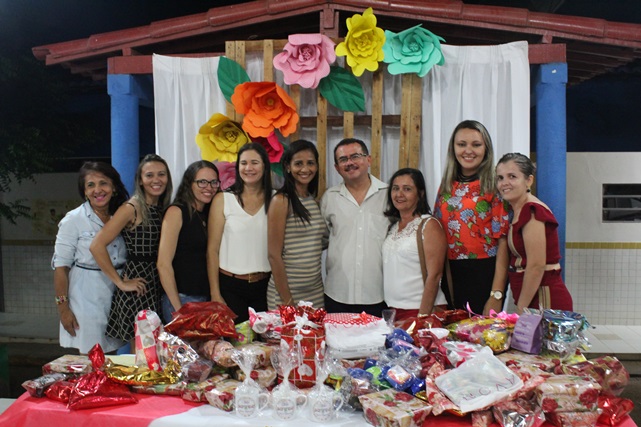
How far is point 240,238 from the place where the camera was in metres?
2.71

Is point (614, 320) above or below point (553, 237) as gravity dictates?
below

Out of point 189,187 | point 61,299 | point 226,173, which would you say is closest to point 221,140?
point 226,173

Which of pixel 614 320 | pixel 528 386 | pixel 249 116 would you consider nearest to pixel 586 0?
pixel 614 320

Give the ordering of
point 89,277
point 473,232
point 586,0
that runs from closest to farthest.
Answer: point 473,232 < point 89,277 < point 586,0

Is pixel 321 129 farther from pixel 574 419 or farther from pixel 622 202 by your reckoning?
pixel 622 202

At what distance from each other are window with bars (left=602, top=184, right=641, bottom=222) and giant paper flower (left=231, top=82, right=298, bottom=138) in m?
3.94

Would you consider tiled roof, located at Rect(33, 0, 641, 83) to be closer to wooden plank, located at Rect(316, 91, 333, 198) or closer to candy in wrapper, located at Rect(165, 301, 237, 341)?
wooden plank, located at Rect(316, 91, 333, 198)

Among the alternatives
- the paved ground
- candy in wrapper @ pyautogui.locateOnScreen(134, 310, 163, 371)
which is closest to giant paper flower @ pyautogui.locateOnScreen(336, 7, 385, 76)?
candy in wrapper @ pyautogui.locateOnScreen(134, 310, 163, 371)

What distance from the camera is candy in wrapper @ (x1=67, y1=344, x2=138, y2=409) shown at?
1642 millimetres

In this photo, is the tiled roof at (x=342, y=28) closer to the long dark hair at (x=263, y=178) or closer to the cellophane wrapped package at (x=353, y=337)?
the long dark hair at (x=263, y=178)

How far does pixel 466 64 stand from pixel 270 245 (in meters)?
1.82

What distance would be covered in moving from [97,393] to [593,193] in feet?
17.6

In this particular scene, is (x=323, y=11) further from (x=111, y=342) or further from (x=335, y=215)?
(x=111, y=342)

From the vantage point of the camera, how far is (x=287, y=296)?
271cm
